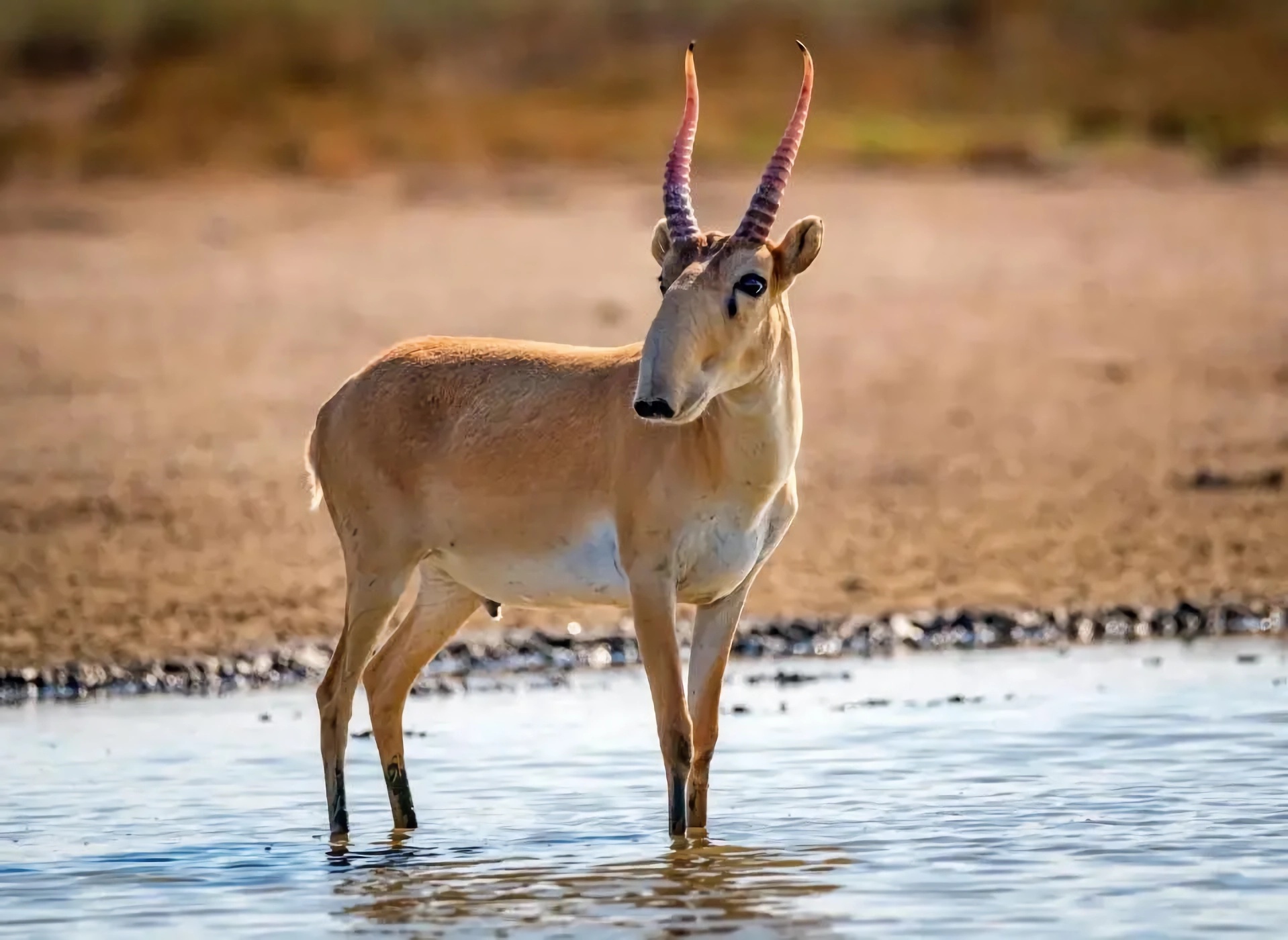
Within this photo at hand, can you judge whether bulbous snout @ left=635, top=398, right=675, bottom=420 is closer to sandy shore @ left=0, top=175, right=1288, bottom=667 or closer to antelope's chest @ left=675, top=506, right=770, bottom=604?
antelope's chest @ left=675, top=506, right=770, bottom=604

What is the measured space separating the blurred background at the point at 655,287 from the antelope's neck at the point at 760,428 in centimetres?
496

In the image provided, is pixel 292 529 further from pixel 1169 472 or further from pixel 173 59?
pixel 173 59

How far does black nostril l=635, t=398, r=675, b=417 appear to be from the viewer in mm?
8039

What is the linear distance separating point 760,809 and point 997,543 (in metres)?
5.29

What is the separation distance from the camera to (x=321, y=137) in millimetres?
30828

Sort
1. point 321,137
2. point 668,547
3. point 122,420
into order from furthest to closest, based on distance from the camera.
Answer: point 321,137 < point 122,420 < point 668,547

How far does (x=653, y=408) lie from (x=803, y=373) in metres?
11.4

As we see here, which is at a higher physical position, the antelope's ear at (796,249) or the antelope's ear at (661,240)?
the antelope's ear at (661,240)

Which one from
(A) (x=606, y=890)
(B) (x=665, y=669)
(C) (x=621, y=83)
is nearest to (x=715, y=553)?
(B) (x=665, y=669)


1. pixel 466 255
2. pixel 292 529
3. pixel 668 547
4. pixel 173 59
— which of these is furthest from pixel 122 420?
pixel 173 59

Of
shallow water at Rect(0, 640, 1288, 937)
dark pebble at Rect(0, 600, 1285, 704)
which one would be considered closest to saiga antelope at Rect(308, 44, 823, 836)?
shallow water at Rect(0, 640, 1288, 937)

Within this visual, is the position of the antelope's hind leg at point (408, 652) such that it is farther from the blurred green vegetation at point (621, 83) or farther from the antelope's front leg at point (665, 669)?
the blurred green vegetation at point (621, 83)

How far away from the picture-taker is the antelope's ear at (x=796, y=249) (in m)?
8.57

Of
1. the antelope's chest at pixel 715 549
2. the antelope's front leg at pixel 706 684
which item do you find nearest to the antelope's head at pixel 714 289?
the antelope's chest at pixel 715 549
